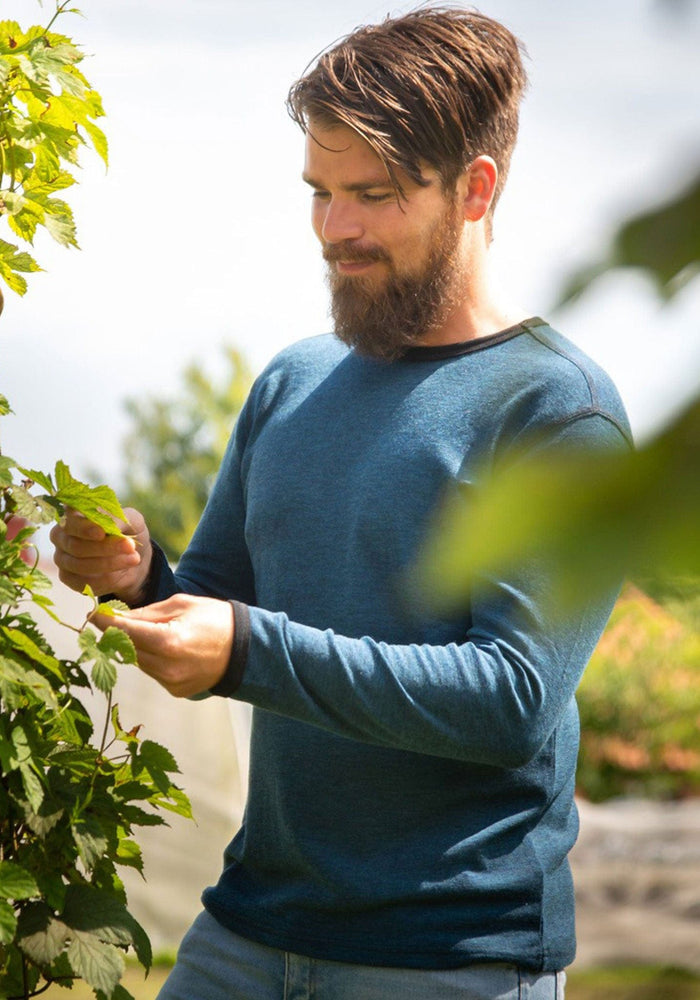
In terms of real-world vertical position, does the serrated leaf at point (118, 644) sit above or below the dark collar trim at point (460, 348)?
below

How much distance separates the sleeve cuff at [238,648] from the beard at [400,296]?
554 millimetres

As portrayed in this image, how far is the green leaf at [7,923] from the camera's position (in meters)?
1.33

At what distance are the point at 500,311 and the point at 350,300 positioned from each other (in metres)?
0.22

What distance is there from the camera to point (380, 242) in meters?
1.88

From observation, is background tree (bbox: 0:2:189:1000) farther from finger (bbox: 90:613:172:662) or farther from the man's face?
the man's face

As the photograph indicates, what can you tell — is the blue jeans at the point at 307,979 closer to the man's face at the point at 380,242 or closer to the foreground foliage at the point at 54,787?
the foreground foliage at the point at 54,787

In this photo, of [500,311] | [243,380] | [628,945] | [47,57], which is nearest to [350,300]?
[500,311]

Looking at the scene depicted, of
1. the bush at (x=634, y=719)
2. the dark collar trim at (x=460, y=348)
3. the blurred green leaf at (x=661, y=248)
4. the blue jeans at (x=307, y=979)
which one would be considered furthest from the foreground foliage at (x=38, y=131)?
the bush at (x=634, y=719)

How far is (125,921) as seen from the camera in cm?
149

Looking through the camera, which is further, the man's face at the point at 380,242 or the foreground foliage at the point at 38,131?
the man's face at the point at 380,242

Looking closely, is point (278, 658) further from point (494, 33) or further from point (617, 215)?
point (617, 215)

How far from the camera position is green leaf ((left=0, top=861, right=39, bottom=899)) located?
1.35 metres

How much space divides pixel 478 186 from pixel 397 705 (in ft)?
2.73

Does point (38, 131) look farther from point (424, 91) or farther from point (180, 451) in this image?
point (180, 451)
